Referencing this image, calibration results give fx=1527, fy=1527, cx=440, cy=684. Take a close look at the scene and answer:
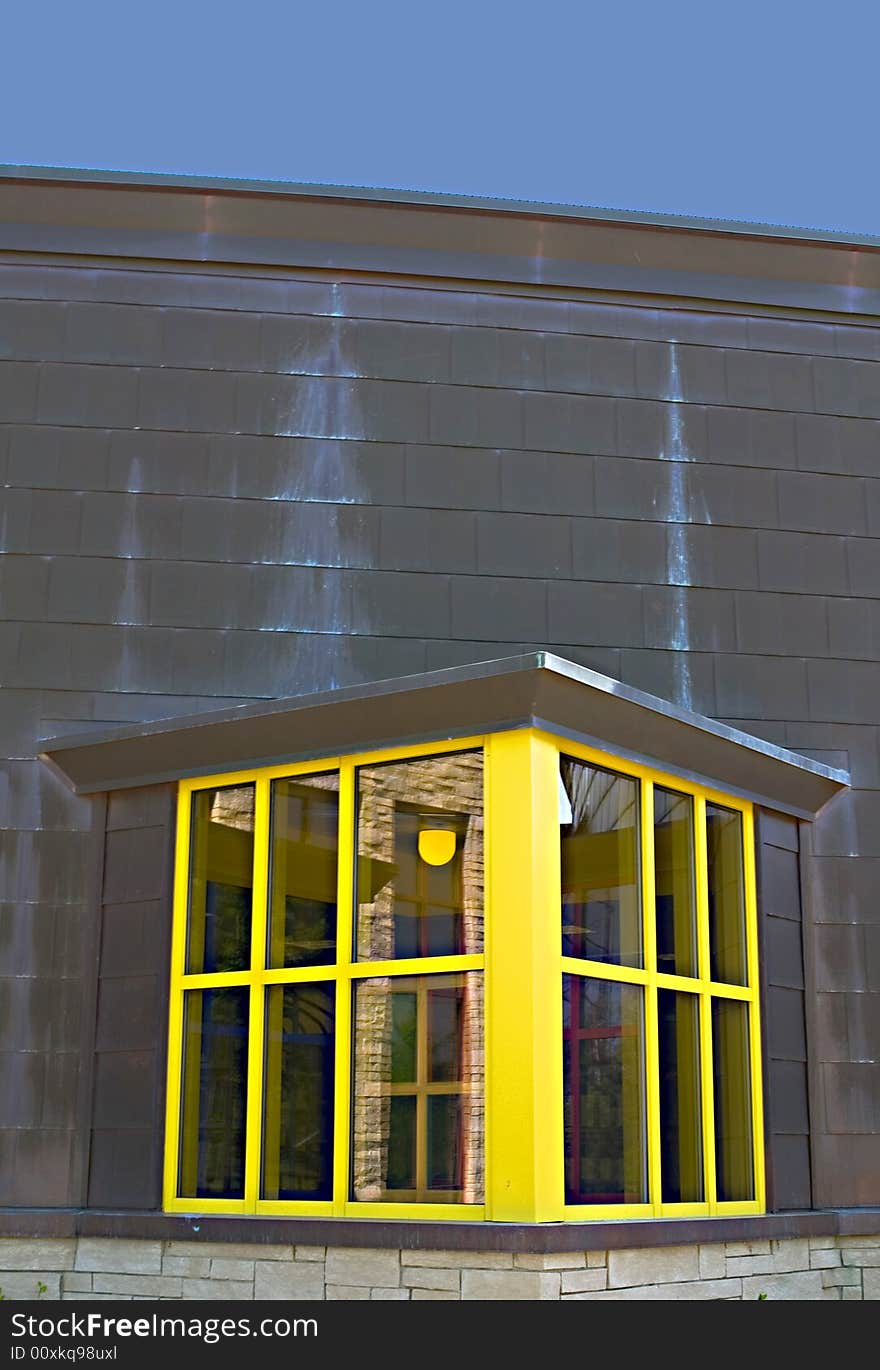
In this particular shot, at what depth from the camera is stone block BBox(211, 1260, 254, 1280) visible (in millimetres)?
6613

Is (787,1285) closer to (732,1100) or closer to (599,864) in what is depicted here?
(732,1100)

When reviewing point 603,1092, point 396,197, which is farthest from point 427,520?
point 603,1092

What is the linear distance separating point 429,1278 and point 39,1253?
6.65 feet

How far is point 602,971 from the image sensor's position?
6.50m

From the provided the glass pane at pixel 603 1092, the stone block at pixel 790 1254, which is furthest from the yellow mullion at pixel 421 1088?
the stone block at pixel 790 1254

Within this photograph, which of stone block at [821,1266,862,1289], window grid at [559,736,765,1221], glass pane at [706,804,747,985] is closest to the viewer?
window grid at [559,736,765,1221]

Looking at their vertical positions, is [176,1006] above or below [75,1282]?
above

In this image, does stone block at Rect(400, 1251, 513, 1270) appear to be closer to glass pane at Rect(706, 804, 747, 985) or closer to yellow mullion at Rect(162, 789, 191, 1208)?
yellow mullion at Rect(162, 789, 191, 1208)

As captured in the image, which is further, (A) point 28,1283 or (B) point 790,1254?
(B) point 790,1254

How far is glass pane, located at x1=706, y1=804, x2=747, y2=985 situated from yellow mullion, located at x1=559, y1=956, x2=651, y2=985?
2.20ft

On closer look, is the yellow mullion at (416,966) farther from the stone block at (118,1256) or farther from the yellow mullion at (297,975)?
the stone block at (118,1256)

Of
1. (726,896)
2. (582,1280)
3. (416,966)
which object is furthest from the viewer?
(726,896)

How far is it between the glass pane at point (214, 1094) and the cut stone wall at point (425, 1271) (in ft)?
0.90

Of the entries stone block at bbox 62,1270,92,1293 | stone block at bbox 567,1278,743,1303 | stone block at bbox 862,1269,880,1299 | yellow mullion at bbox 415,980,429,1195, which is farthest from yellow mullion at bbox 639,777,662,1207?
stone block at bbox 62,1270,92,1293
